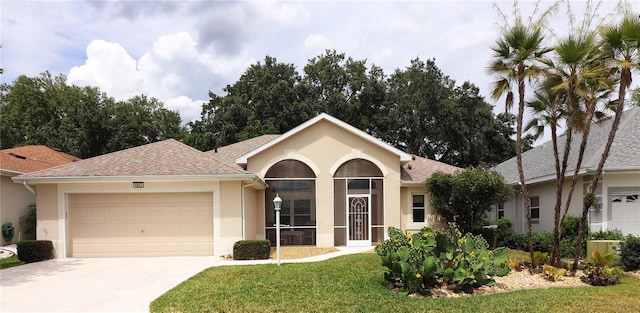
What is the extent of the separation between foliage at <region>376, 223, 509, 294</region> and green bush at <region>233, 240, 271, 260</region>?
5.94m

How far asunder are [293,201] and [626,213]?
1240 cm

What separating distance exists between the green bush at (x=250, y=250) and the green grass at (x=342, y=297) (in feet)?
11.9

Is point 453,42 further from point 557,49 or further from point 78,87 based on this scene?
point 78,87

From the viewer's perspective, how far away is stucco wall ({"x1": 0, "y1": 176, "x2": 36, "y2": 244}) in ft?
65.9

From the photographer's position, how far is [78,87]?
142 feet

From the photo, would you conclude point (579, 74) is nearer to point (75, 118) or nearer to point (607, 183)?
point (607, 183)

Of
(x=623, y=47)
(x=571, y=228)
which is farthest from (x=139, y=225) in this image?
(x=623, y=47)

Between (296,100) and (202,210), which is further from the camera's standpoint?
(296,100)

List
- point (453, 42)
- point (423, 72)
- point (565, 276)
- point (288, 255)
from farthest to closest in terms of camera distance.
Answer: point (423, 72) < point (453, 42) < point (288, 255) < point (565, 276)

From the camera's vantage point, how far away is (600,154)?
16516 mm

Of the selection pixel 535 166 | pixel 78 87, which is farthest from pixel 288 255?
pixel 78 87

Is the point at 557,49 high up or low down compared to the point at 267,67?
down

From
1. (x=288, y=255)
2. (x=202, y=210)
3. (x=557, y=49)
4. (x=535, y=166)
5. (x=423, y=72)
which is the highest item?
(x=423, y=72)

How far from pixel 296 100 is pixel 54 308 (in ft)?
102
